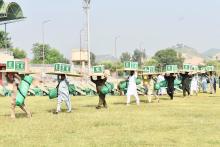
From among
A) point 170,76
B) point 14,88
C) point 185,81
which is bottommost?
point 14,88

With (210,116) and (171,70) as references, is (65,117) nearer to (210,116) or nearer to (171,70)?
(210,116)

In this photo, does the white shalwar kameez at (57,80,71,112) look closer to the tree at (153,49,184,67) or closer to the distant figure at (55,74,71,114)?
the distant figure at (55,74,71,114)

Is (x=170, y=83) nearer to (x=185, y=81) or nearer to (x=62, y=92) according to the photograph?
(x=185, y=81)

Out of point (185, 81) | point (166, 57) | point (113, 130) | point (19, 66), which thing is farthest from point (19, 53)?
point (113, 130)

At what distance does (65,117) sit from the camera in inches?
767

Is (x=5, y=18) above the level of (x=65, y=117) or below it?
above

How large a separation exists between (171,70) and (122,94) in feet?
30.7

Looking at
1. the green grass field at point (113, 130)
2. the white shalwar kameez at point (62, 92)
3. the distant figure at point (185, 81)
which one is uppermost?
the distant figure at point (185, 81)

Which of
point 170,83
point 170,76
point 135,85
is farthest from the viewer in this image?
point 170,76

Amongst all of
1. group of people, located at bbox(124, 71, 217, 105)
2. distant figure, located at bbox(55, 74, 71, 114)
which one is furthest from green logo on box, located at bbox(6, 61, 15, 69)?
group of people, located at bbox(124, 71, 217, 105)

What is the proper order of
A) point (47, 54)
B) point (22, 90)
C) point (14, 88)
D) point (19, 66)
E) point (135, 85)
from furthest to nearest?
point (47, 54) → point (135, 85) → point (19, 66) → point (22, 90) → point (14, 88)

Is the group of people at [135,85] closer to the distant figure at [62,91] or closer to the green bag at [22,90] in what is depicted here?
the distant figure at [62,91]

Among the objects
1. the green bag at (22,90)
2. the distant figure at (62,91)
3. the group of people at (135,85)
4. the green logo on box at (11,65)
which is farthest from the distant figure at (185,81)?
the green logo on box at (11,65)

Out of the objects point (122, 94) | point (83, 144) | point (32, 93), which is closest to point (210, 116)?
point (83, 144)
